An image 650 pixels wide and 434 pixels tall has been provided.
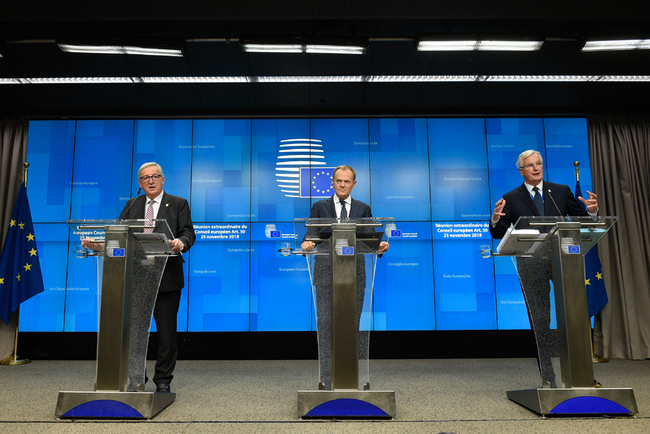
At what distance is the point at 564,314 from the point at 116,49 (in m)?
4.31

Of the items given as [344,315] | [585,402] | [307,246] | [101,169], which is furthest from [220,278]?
[585,402]

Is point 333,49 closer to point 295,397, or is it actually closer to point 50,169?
point 295,397

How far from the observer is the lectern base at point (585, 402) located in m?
2.29

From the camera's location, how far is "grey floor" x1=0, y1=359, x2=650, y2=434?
7.28 feet

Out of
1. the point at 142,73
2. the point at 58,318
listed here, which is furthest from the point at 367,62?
the point at 58,318

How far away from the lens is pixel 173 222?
120 inches

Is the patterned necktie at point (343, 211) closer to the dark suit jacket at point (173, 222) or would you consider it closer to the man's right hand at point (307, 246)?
the man's right hand at point (307, 246)

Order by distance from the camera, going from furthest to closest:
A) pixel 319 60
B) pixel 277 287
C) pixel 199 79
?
1. pixel 277 287
2. pixel 199 79
3. pixel 319 60

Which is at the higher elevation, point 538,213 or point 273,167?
point 273,167

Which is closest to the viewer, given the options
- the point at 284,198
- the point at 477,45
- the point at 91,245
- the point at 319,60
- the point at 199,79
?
the point at 91,245

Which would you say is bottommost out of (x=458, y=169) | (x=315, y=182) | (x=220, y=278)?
(x=220, y=278)

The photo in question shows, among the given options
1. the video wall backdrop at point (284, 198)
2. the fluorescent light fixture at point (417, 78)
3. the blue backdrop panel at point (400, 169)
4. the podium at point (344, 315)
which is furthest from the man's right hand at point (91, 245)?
the fluorescent light fixture at point (417, 78)

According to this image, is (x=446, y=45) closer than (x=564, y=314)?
No

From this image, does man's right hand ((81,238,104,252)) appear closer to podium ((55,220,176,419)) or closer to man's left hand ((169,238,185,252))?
podium ((55,220,176,419))
